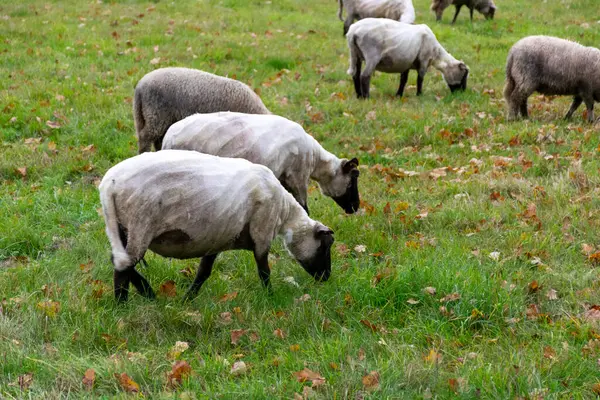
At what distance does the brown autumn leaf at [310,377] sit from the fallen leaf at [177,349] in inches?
33.2

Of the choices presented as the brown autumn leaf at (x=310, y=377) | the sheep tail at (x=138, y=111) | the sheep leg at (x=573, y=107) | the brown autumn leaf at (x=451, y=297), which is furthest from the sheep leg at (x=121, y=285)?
the sheep leg at (x=573, y=107)

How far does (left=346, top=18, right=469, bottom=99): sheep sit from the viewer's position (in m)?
11.4

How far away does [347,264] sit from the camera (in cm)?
609

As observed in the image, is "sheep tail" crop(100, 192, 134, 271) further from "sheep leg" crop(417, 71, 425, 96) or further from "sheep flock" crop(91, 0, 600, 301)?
"sheep leg" crop(417, 71, 425, 96)

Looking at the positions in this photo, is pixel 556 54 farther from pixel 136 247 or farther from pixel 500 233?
pixel 136 247

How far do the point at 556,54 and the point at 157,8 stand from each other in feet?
36.5

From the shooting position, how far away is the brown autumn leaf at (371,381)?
3.86 meters

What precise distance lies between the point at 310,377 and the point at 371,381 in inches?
14.0

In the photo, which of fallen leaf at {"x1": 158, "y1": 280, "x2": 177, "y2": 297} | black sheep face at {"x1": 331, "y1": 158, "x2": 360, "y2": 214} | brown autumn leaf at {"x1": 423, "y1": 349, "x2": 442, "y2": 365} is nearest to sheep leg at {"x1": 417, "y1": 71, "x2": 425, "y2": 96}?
black sheep face at {"x1": 331, "y1": 158, "x2": 360, "y2": 214}

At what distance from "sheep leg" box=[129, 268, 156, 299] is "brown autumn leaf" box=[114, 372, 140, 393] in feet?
4.02

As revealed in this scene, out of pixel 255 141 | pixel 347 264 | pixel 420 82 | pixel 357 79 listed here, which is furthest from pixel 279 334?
pixel 420 82

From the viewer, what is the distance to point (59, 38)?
1393cm

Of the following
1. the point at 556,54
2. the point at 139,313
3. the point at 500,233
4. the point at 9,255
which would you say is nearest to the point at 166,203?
the point at 139,313

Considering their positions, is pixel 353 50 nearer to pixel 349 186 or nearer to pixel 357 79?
pixel 357 79
